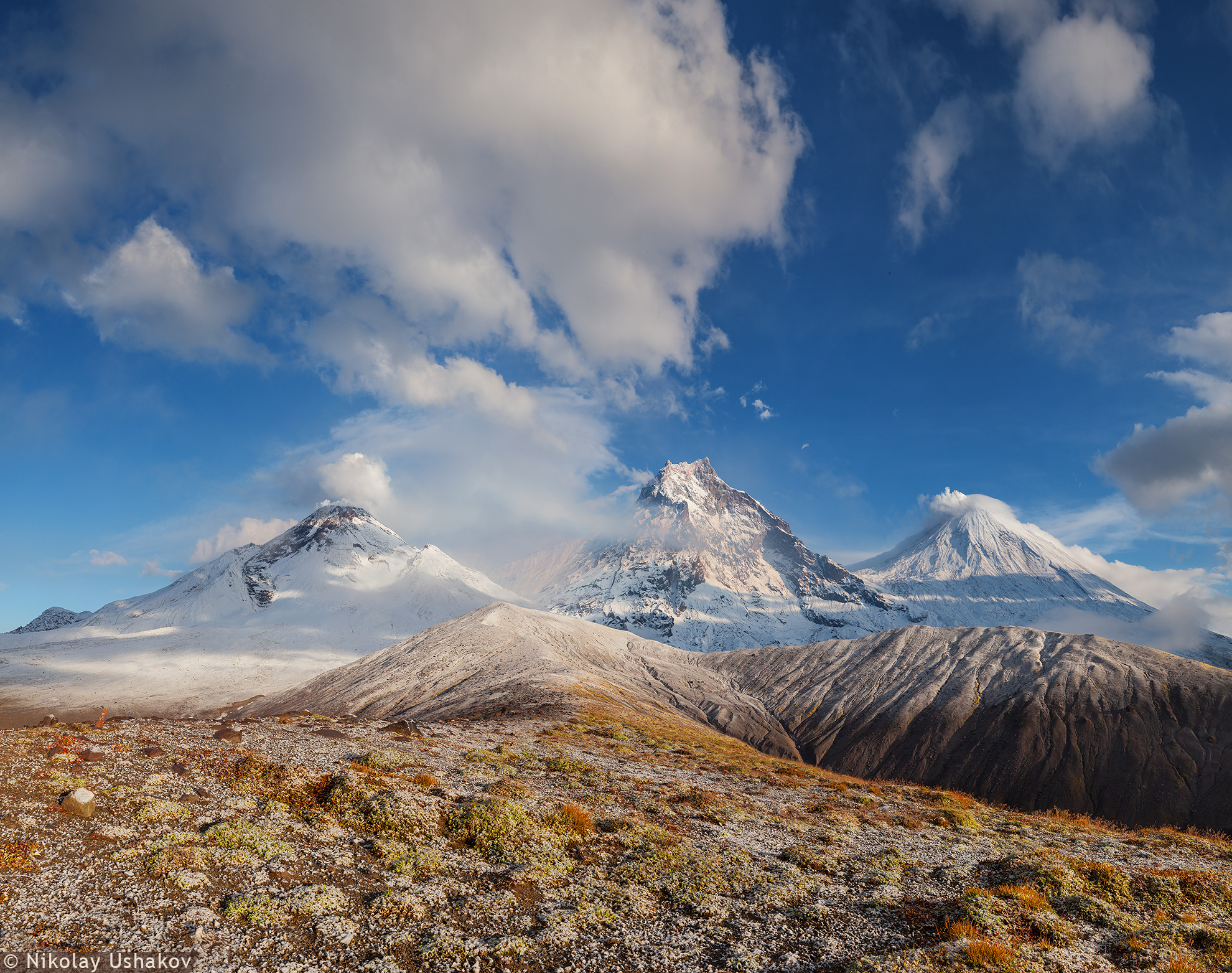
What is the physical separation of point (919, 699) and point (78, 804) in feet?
522

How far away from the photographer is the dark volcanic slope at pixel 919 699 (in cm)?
10338

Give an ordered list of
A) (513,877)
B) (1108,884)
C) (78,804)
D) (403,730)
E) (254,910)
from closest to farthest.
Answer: (254,910), (78,804), (513,877), (1108,884), (403,730)

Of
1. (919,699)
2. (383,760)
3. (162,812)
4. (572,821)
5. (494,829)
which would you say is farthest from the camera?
(919,699)

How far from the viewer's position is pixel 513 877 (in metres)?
18.2

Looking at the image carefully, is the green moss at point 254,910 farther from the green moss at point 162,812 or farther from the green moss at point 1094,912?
the green moss at point 1094,912

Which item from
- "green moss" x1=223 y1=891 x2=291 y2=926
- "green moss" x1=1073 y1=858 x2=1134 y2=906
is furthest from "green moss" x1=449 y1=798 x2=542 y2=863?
"green moss" x1=1073 y1=858 x2=1134 y2=906

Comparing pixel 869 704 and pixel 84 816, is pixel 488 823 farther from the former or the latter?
pixel 869 704


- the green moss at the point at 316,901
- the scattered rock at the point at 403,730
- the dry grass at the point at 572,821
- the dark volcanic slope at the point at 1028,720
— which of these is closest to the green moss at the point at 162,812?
the green moss at the point at 316,901

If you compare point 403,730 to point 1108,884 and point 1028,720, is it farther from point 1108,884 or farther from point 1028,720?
point 1028,720

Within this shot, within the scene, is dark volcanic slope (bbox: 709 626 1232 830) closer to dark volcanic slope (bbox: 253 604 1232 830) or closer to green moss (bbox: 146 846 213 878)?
dark volcanic slope (bbox: 253 604 1232 830)

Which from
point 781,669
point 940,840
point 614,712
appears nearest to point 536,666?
point 614,712

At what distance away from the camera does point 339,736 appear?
38.7m

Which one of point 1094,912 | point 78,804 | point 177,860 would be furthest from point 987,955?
point 78,804

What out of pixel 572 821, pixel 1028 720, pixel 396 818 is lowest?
pixel 1028 720
